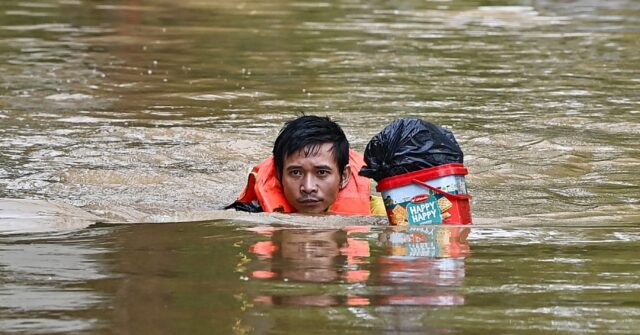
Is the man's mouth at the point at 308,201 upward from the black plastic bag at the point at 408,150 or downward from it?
downward

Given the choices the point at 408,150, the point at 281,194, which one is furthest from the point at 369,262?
the point at 281,194

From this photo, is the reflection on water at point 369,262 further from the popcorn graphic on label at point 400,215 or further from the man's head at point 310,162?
the man's head at point 310,162

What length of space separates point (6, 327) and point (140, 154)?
5509mm

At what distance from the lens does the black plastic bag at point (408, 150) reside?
604 cm

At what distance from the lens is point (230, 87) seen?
41.3 ft

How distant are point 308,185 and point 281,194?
245 mm

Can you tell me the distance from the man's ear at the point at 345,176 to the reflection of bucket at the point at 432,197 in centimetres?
78

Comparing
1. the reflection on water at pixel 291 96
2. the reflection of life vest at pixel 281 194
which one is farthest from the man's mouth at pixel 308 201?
Answer: the reflection on water at pixel 291 96

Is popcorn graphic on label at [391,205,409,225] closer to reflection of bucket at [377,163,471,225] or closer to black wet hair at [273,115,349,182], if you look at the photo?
reflection of bucket at [377,163,471,225]

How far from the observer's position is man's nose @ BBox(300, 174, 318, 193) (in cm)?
649

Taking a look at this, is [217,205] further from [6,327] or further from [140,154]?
[6,327]

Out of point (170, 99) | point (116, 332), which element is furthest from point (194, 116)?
point (116, 332)

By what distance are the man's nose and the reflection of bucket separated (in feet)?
2.00

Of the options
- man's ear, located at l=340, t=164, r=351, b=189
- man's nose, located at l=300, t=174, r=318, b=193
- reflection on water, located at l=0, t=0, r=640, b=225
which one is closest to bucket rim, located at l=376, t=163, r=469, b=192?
reflection on water, located at l=0, t=0, r=640, b=225
